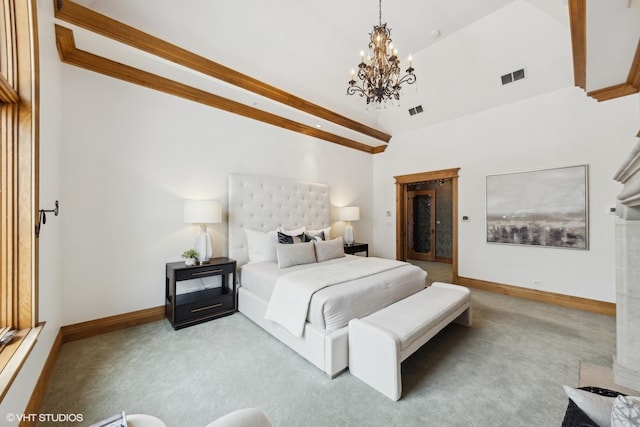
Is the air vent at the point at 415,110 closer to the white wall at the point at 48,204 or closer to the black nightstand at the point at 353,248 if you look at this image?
the black nightstand at the point at 353,248

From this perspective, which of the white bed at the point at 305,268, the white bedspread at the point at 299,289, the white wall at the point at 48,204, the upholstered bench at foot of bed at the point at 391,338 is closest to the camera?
the white wall at the point at 48,204

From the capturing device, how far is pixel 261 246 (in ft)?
11.6

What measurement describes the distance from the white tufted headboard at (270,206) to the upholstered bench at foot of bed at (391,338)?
2225mm

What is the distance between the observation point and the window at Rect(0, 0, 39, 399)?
131 cm

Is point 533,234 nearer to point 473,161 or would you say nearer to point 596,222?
point 596,222

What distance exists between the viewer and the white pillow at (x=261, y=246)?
351 cm

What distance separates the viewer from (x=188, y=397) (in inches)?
67.8

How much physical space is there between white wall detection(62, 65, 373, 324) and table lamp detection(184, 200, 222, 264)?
0.24 meters

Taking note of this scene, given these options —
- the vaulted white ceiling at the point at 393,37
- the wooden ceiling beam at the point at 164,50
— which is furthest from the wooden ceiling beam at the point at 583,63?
the wooden ceiling beam at the point at 164,50

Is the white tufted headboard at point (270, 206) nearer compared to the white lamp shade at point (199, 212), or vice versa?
the white lamp shade at point (199, 212)

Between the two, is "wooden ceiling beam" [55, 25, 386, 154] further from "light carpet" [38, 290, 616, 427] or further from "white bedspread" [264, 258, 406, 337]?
"light carpet" [38, 290, 616, 427]

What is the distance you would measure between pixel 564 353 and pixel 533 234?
2.03 m

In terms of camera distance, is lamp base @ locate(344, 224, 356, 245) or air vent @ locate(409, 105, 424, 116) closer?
air vent @ locate(409, 105, 424, 116)

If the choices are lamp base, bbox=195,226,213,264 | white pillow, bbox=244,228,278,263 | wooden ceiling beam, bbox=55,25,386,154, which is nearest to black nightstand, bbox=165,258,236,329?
lamp base, bbox=195,226,213,264
